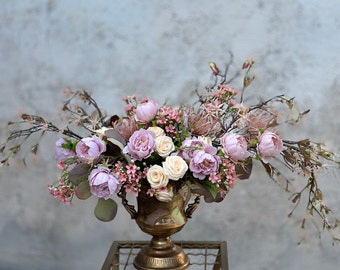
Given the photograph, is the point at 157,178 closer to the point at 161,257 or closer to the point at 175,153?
the point at 175,153

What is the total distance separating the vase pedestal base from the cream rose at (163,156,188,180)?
0.24 metres

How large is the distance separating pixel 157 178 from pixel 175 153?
0.07 m

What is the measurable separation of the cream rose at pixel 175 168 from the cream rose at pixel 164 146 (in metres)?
0.03

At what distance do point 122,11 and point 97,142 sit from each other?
1.14 metres

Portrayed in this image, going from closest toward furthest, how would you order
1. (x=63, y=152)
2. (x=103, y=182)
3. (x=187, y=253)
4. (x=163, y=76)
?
(x=103, y=182)
(x=63, y=152)
(x=187, y=253)
(x=163, y=76)

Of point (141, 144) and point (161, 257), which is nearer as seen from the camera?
point (141, 144)

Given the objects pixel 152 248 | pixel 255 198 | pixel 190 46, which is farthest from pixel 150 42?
pixel 152 248

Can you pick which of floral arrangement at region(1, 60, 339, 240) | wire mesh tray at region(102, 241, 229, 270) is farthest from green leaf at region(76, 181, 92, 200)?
wire mesh tray at region(102, 241, 229, 270)

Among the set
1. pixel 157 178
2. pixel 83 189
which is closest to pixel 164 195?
pixel 157 178

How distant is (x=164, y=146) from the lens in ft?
4.17

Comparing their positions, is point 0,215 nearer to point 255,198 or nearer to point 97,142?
point 255,198

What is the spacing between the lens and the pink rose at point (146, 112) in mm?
1314

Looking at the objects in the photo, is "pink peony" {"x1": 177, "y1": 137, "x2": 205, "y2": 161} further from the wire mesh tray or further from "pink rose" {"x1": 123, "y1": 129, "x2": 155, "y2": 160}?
the wire mesh tray

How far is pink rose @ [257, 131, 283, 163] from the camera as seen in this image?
1.27 metres
